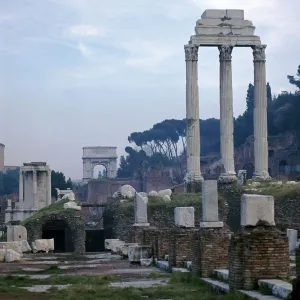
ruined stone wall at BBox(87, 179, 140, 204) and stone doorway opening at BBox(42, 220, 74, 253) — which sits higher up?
ruined stone wall at BBox(87, 179, 140, 204)

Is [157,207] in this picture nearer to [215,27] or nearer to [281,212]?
[281,212]

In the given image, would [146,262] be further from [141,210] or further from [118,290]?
[118,290]

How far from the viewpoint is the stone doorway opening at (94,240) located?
37750mm

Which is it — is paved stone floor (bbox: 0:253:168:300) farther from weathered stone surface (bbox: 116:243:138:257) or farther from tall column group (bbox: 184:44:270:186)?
tall column group (bbox: 184:44:270:186)

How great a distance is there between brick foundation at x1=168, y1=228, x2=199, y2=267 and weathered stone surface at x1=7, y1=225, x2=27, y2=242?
1450cm

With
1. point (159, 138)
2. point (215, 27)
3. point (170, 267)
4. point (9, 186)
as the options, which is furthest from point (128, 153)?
point (170, 267)

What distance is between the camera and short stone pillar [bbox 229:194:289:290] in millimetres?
11453

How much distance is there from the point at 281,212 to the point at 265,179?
8.57m

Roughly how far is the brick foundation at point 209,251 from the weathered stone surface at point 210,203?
0.93 feet

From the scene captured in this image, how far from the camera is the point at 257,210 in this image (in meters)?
11.9

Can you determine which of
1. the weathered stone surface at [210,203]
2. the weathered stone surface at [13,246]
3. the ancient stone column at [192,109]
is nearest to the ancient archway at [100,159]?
the ancient stone column at [192,109]

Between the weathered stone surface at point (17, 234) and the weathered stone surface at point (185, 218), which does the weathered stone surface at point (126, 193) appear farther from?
the weathered stone surface at point (185, 218)

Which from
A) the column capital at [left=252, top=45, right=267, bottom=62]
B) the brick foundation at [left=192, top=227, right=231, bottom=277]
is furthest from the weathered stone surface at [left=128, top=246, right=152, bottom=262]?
the column capital at [left=252, top=45, right=267, bottom=62]

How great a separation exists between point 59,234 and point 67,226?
259 centimetres
